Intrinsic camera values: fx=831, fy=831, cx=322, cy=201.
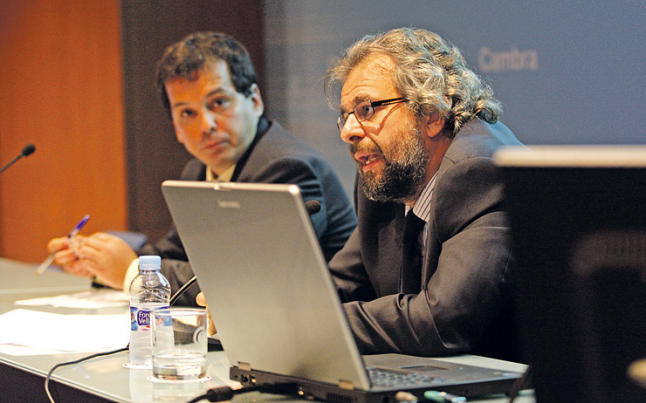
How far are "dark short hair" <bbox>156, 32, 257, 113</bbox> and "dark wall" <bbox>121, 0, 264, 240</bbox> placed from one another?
122cm

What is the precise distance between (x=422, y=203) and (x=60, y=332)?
880mm

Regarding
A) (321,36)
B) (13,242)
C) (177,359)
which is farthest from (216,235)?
(13,242)

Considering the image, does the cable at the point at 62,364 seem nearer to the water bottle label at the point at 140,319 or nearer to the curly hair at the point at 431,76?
the water bottle label at the point at 140,319

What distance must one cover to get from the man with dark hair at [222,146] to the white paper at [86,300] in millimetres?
49

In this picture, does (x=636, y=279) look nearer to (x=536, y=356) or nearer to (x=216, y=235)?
(x=536, y=356)

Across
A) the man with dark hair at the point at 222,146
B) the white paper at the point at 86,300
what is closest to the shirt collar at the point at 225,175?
the man with dark hair at the point at 222,146

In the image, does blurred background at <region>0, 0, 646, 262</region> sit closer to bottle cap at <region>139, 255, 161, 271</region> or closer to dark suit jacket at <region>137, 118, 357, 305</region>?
dark suit jacket at <region>137, 118, 357, 305</region>

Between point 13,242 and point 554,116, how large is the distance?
3.70 meters

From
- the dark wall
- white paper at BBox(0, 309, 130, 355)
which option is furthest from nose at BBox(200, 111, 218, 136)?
the dark wall

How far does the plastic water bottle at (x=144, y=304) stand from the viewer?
155 centimetres

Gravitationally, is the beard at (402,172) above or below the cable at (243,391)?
above

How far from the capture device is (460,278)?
→ 1515 mm

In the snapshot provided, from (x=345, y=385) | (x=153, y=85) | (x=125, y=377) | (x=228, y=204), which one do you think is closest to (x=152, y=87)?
(x=153, y=85)

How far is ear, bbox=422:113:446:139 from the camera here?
1.89 meters
